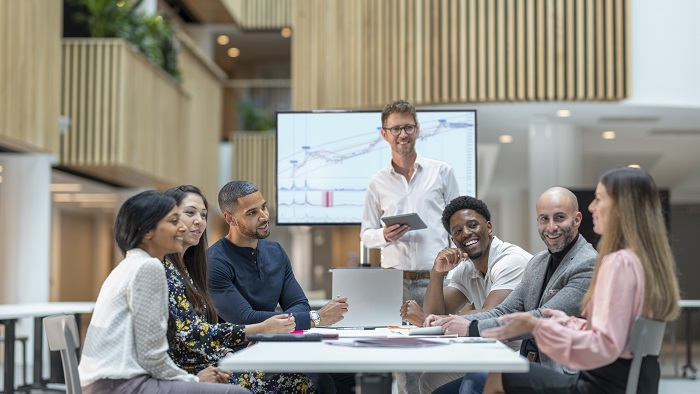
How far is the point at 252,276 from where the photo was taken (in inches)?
170

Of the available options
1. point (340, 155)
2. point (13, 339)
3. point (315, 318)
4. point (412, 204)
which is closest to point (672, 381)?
point (340, 155)

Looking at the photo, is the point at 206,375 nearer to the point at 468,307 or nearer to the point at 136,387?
the point at 136,387

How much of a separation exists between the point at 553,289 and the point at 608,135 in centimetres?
948

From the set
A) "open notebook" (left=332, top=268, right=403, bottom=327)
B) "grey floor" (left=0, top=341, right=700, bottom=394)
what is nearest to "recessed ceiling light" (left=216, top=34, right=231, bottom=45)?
"grey floor" (left=0, top=341, right=700, bottom=394)

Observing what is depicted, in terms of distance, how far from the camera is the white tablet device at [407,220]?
181 inches

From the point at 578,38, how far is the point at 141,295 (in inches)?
325

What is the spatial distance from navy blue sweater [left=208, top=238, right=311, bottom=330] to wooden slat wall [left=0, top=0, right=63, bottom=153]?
19.3 ft

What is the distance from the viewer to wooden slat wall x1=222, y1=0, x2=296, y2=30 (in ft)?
60.1

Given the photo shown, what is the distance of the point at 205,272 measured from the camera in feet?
13.1

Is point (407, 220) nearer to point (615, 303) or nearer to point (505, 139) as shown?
point (615, 303)

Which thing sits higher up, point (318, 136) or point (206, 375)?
point (318, 136)

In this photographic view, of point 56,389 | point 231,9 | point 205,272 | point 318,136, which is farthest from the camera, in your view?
point 231,9

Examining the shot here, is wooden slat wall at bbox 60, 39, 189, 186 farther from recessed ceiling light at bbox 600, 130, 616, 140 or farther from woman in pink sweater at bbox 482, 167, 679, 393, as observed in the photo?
woman in pink sweater at bbox 482, 167, 679, 393

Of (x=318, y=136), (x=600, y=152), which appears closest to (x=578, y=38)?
(x=600, y=152)
